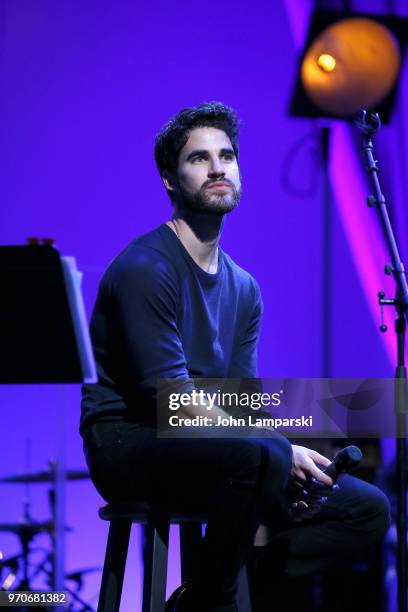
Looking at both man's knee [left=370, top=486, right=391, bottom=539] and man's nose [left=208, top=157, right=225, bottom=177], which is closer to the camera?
man's knee [left=370, top=486, right=391, bottom=539]

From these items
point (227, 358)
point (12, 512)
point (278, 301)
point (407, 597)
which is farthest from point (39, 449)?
point (407, 597)

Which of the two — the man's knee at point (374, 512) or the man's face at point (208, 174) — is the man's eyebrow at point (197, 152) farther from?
the man's knee at point (374, 512)

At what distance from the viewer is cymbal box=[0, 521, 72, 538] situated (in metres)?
3.17

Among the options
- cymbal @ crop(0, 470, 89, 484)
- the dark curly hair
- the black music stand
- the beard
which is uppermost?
the dark curly hair

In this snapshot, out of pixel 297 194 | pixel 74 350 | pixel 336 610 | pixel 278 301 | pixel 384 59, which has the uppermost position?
pixel 384 59

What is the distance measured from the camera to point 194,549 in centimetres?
217

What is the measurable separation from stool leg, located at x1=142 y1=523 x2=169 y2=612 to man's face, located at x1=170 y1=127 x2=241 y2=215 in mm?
767

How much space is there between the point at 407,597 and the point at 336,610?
768 millimetres

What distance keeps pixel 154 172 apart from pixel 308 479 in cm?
178

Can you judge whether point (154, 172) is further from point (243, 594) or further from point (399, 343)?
point (243, 594)

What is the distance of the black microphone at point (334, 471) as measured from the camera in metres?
1.95

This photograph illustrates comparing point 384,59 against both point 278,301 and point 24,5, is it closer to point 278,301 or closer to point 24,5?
point 278,301

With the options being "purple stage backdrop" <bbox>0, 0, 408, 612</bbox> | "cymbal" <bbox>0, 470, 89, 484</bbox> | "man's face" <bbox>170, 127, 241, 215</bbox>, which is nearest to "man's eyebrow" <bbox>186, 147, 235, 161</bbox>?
"man's face" <bbox>170, 127, 241, 215</bbox>

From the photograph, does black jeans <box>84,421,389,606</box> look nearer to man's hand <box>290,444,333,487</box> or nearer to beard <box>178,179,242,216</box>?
man's hand <box>290,444,333,487</box>
